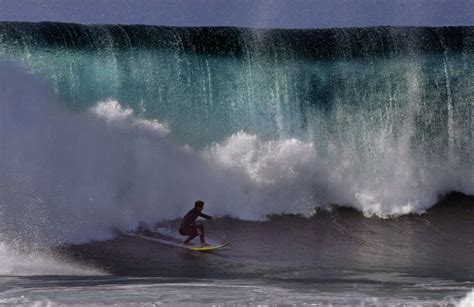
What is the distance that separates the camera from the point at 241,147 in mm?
21203

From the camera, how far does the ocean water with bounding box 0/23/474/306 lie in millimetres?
17203

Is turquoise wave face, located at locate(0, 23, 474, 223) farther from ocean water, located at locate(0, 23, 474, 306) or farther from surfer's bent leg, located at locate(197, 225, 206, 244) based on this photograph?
surfer's bent leg, located at locate(197, 225, 206, 244)

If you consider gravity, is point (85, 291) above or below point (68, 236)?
below

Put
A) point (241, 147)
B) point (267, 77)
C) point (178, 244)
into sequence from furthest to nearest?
point (267, 77) → point (241, 147) → point (178, 244)

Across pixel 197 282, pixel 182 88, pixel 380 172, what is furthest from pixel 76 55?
pixel 197 282

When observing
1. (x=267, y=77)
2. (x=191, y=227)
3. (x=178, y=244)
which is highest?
(x=267, y=77)

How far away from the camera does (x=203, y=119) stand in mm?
21734

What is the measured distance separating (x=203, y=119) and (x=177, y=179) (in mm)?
1865

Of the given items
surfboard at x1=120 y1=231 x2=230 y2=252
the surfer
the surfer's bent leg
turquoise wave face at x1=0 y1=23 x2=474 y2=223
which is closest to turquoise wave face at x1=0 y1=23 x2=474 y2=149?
turquoise wave face at x1=0 y1=23 x2=474 y2=223

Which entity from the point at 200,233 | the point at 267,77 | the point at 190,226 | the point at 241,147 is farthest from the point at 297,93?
the point at 200,233

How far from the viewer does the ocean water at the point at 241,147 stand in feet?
56.4

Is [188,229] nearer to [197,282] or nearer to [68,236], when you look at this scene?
[68,236]

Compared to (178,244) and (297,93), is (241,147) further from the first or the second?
(178,244)

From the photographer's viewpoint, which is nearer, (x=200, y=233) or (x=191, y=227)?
(x=200, y=233)
